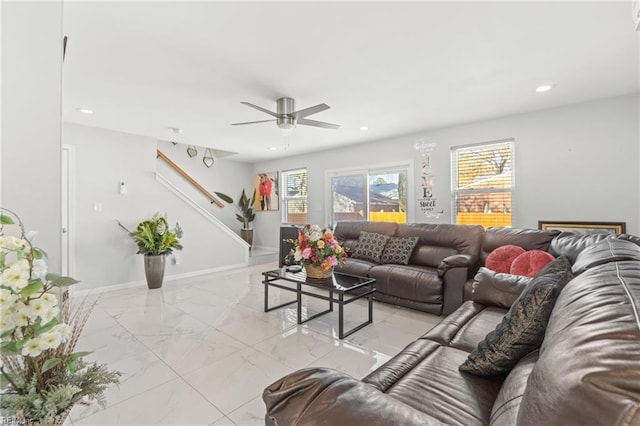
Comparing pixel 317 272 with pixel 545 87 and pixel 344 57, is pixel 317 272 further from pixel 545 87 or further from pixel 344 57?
pixel 545 87

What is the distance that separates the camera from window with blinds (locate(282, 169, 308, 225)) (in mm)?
6637

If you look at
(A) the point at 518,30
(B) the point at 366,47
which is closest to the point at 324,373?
(B) the point at 366,47

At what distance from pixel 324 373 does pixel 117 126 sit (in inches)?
185

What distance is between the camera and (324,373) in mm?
958

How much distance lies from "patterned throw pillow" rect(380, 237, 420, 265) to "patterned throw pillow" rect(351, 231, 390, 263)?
2.7 inches

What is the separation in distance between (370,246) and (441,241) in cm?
94

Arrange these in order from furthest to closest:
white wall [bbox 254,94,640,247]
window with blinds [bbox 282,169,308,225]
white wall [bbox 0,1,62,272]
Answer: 1. window with blinds [bbox 282,169,308,225]
2. white wall [bbox 254,94,640,247]
3. white wall [bbox 0,1,62,272]

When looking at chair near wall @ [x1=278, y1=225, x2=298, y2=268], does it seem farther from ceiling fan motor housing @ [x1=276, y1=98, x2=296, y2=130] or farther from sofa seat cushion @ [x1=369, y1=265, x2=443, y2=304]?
ceiling fan motor housing @ [x1=276, y1=98, x2=296, y2=130]

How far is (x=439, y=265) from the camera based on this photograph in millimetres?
3322

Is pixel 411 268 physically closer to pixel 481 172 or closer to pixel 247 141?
pixel 481 172

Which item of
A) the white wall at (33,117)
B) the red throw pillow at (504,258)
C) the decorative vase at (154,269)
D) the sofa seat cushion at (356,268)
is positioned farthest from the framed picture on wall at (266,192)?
the white wall at (33,117)

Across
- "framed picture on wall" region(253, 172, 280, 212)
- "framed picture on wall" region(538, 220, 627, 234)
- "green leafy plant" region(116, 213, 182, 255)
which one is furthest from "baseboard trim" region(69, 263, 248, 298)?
"framed picture on wall" region(538, 220, 627, 234)

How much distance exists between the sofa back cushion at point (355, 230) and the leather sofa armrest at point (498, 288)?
1956 millimetres

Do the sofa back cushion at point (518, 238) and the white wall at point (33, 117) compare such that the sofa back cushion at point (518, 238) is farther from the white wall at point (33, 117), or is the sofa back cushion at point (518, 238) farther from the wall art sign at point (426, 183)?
the white wall at point (33, 117)
